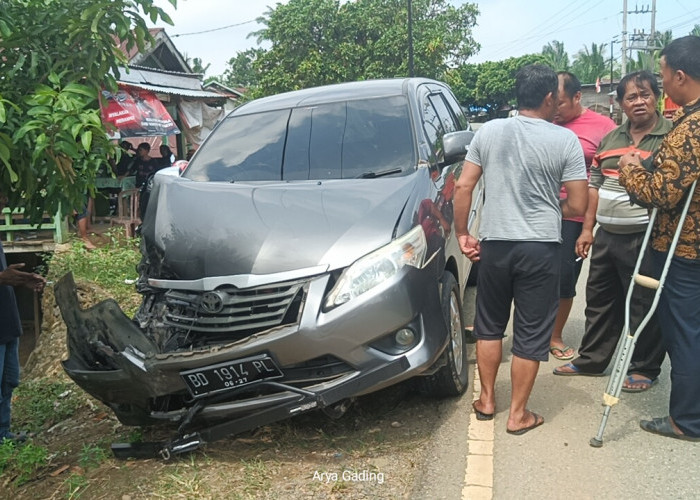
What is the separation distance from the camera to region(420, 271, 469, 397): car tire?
3.62m

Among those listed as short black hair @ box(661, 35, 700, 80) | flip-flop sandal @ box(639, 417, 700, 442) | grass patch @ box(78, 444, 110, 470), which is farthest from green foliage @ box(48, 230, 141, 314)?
short black hair @ box(661, 35, 700, 80)

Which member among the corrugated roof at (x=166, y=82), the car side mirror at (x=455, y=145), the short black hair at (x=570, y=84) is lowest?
the car side mirror at (x=455, y=145)

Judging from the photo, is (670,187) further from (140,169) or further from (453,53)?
(453,53)

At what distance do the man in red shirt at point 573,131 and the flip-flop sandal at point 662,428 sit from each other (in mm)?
1006

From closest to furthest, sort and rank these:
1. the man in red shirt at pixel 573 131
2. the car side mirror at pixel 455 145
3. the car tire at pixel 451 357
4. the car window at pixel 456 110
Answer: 1. the car tire at pixel 451 357
2. the car side mirror at pixel 455 145
3. the man in red shirt at pixel 573 131
4. the car window at pixel 456 110

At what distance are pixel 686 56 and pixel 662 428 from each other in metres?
1.96

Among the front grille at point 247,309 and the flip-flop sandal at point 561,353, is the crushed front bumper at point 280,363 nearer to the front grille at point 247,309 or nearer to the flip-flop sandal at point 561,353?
the front grille at point 247,309

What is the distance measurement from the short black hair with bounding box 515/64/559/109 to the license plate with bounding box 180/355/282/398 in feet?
6.34

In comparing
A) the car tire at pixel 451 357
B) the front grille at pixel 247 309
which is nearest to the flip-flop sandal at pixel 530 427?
the car tire at pixel 451 357

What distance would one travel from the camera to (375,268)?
3.13 m

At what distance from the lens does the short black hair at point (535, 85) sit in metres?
3.35

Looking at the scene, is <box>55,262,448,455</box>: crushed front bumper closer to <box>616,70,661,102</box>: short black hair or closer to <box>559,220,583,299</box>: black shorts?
<box>559,220,583,299</box>: black shorts

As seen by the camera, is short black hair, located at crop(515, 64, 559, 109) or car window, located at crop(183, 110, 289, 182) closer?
short black hair, located at crop(515, 64, 559, 109)

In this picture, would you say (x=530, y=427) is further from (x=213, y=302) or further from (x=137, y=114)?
(x=137, y=114)
